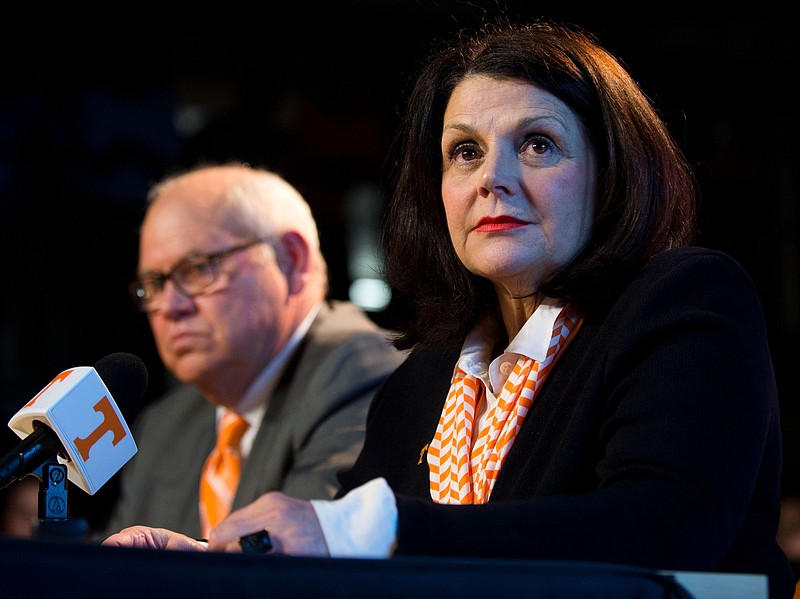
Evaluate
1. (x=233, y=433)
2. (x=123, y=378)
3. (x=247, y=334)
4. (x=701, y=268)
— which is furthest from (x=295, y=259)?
(x=701, y=268)

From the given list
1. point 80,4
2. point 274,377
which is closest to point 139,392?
point 274,377

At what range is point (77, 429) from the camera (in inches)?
44.3

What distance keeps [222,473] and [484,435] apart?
4.42 ft

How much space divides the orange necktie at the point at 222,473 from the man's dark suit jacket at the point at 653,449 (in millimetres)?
1368

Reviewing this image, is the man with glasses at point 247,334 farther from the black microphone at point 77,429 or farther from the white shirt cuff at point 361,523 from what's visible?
the white shirt cuff at point 361,523

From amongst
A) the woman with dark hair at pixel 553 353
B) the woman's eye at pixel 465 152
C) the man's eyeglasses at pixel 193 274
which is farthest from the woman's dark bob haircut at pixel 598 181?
the man's eyeglasses at pixel 193 274

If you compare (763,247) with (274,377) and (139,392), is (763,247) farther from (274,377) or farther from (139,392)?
(139,392)

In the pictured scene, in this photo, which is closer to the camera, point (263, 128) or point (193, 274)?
point (193, 274)

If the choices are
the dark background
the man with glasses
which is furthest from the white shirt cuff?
the dark background

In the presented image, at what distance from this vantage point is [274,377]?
2.68 meters

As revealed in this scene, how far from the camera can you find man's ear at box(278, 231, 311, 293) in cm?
277

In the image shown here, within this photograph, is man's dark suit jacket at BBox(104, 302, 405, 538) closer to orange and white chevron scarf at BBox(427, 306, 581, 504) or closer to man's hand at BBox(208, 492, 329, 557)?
orange and white chevron scarf at BBox(427, 306, 581, 504)

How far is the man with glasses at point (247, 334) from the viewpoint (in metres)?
2.50

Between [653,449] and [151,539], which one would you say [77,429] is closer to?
[151,539]
